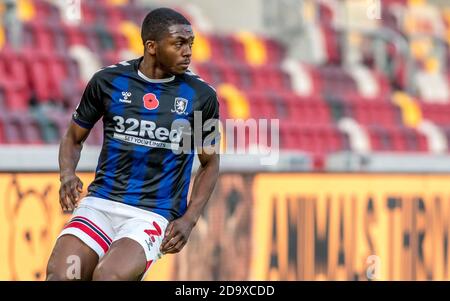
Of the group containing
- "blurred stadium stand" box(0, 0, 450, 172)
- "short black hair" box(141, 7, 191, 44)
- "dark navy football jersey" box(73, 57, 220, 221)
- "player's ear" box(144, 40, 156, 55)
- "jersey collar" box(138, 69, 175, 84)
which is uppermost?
"blurred stadium stand" box(0, 0, 450, 172)

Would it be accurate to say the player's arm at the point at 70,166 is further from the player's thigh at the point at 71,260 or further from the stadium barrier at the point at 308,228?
the stadium barrier at the point at 308,228

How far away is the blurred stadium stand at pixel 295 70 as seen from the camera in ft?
33.4

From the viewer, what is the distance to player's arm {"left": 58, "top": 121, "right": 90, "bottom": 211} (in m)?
4.64

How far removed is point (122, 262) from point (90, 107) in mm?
808

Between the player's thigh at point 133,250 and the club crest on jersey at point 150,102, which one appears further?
the club crest on jersey at point 150,102

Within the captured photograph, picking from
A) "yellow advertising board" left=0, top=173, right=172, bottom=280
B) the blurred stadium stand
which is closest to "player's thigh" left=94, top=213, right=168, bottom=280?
"yellow advertising board" left=0, top=173, right=172, bottom=280

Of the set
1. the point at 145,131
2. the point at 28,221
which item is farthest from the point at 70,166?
the point at 28,221

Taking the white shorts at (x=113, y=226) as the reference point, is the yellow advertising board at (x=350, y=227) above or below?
above

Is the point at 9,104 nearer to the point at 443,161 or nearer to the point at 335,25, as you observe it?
the point at 443,161

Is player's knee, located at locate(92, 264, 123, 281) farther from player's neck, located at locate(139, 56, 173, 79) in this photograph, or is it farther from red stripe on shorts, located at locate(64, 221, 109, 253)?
player's neck, located at locate(139, 56, 173, 79)

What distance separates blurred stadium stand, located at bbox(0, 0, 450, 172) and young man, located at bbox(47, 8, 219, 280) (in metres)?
3.71

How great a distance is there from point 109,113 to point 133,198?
42 cm

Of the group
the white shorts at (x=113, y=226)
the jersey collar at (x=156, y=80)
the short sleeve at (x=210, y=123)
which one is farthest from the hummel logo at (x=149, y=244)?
the jersey collar at (x=156, y=80)

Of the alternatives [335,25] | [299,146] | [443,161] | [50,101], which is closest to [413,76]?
[335,25]
